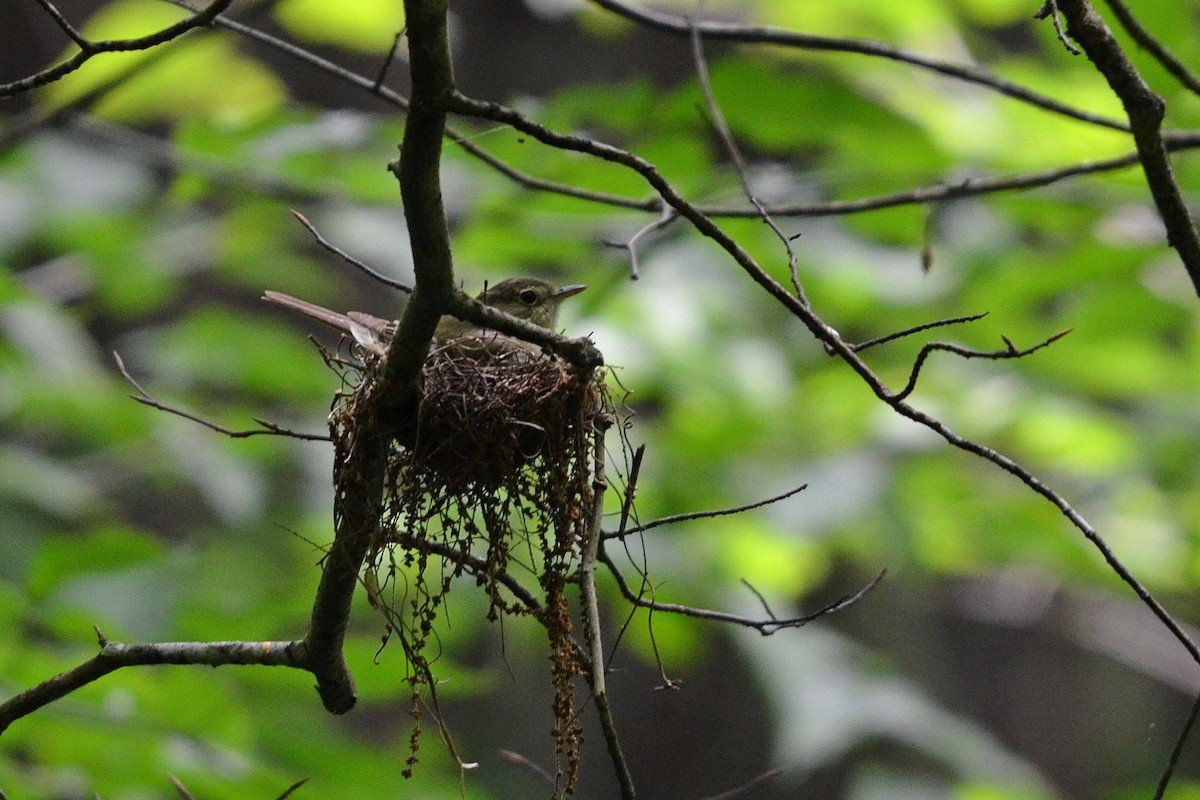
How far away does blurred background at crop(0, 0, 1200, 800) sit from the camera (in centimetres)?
427

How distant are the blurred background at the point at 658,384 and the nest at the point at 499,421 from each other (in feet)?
2.27

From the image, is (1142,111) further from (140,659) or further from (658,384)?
(658,384)

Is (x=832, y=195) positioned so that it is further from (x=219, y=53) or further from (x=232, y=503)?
(x=219, y=53)

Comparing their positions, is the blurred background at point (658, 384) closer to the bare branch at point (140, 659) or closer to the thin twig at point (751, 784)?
the bare branch at point (140, 659)

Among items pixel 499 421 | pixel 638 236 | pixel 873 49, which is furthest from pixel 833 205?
pixel 499 421

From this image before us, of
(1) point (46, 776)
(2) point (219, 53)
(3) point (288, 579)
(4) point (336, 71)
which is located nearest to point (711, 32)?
(4) point (336, 71)

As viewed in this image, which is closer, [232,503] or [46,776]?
[46,776]

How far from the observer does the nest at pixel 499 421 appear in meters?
3.02

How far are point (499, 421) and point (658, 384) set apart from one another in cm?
304

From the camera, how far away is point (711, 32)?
4.26 metres

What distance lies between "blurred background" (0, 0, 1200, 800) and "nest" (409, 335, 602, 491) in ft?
2.27

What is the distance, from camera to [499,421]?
306cm

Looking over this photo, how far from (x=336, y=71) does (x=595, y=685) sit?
2446 millimetres

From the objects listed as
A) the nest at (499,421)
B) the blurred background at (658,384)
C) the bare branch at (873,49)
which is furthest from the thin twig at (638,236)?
the bare branch at (873,49)
